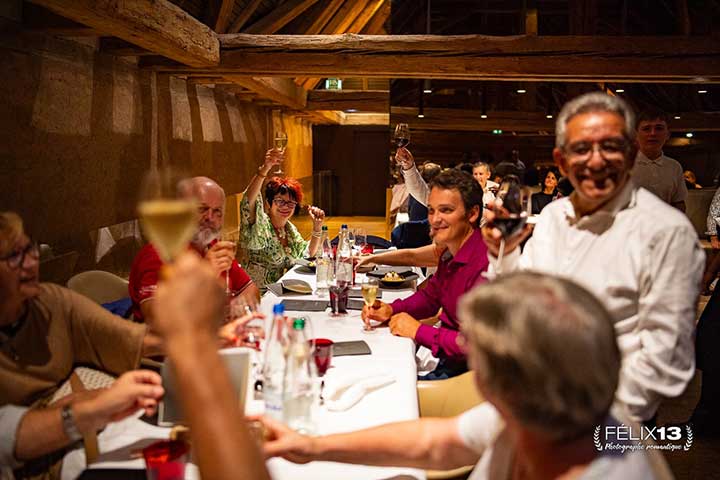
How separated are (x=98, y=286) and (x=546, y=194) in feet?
16.6

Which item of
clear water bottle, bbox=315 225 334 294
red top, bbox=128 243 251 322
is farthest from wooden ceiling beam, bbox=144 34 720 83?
red top, bbox=128 243 251 322

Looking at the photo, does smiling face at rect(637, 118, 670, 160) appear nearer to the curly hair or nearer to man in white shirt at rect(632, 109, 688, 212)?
man in white shirt at rect(632, 109, 688, 212)

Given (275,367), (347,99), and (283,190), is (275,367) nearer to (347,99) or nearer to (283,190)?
(283,190)

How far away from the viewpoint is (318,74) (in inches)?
234

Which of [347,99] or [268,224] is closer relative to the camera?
[268,224]

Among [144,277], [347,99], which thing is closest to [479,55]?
[144,277]

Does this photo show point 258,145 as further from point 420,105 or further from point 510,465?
point 510,465

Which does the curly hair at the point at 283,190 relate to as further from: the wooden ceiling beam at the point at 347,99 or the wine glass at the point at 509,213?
the wooden ceiling beam at the point at 347,99

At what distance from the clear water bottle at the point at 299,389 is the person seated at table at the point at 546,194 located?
5.27 m

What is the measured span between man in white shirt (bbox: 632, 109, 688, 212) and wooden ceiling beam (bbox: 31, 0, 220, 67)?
328cm

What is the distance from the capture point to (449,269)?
2.79 metres

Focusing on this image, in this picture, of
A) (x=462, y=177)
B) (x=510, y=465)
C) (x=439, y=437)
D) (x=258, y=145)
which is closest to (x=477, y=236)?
(x=462, y=177)

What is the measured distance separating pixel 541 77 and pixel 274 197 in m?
3.22

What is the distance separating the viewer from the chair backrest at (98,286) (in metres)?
3.05
